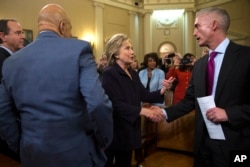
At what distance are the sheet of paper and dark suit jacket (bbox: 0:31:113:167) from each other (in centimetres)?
66

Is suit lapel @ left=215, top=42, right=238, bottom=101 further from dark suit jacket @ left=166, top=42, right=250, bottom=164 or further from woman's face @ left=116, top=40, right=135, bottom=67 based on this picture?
woman's face @ left=116, top=40, right=135, bottom=67

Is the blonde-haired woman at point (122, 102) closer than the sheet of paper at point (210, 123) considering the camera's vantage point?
No

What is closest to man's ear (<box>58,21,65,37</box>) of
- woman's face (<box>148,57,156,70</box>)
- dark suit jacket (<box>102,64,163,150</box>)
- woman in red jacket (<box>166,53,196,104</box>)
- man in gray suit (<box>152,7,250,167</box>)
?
dark suit jacket (<box>102,64,163,150</box>)

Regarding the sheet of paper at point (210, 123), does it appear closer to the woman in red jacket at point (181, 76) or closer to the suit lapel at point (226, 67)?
the suit lapel at point (226, 67)

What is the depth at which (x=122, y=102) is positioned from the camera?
2248 millimetres

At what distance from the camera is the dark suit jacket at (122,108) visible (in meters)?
2.24

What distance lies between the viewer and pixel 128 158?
7.74 ft

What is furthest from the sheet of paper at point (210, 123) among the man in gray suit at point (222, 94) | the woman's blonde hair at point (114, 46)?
the woman's blonde hair at point (114, 46)

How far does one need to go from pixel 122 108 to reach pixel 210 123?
664 mm

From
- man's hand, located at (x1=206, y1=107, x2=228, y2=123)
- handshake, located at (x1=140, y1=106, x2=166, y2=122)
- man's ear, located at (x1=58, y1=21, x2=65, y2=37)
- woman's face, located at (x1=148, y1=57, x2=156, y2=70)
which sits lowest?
handshake, located at (x1=140, y1=106, x2=166, y2=122)

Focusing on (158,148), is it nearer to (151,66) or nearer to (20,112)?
(20,112)

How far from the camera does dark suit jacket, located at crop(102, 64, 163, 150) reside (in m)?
2.24

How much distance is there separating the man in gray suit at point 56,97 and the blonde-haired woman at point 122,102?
655 millimetres

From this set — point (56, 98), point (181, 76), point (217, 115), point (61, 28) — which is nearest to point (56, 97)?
point (56, 98)
